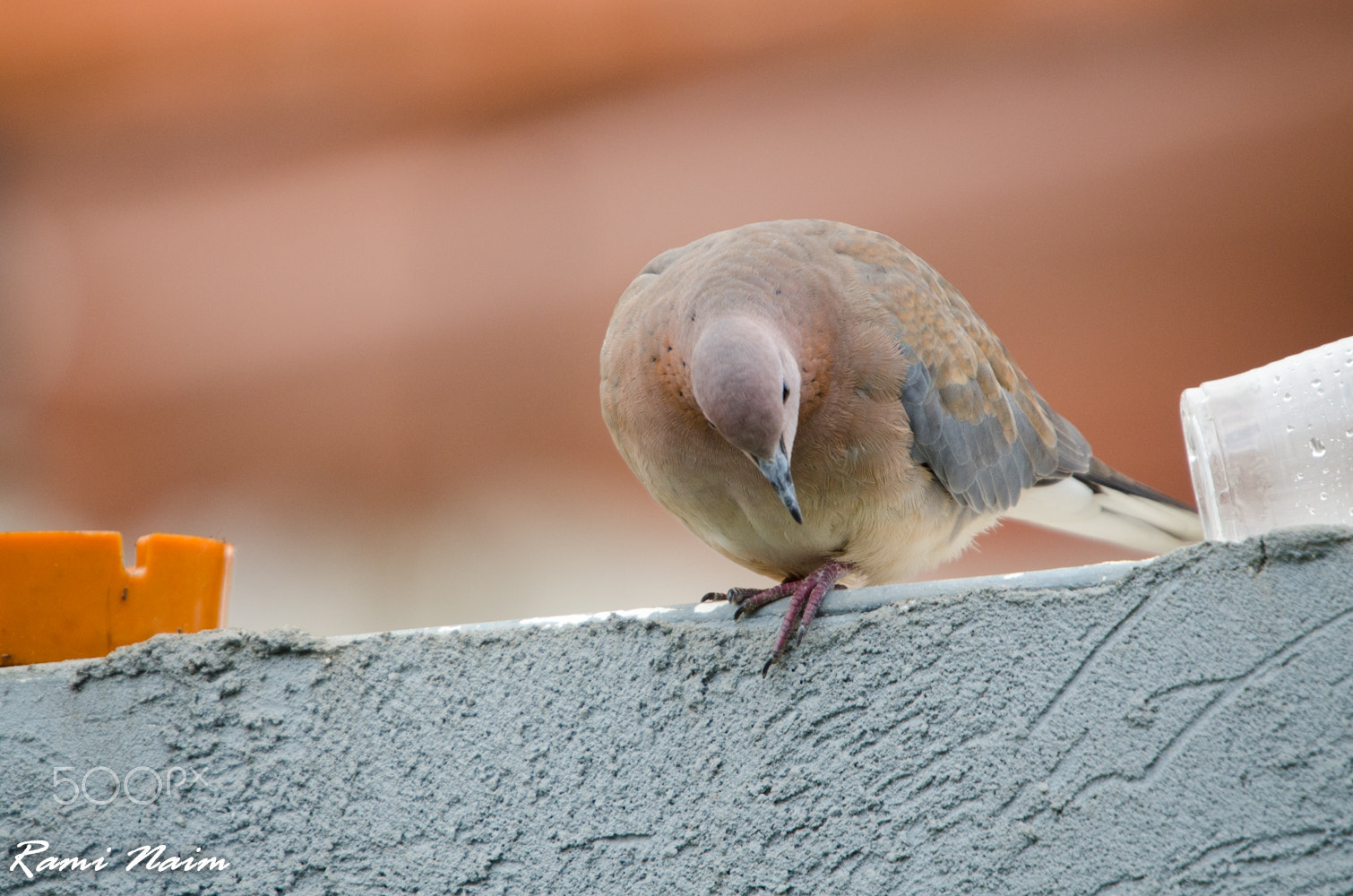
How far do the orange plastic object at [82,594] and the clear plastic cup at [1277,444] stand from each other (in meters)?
1.27

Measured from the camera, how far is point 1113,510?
1.89m

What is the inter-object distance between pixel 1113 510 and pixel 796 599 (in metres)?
1.01

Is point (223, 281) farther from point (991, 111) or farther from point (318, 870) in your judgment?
point (318, 870)

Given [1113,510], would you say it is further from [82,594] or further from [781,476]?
[82,594]

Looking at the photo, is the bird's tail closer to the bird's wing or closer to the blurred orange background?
the bird's wing

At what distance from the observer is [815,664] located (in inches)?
41.7

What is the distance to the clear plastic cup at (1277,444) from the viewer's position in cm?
105

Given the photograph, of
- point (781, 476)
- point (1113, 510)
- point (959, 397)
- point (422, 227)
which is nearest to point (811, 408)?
point (781, 476)

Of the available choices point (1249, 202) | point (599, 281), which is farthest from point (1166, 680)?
point (599, 281)

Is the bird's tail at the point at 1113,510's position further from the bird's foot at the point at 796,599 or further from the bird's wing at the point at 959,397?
the bird's foot at the point at 796,599

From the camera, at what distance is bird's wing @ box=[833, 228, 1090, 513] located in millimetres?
1525

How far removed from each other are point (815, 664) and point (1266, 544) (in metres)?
0.43

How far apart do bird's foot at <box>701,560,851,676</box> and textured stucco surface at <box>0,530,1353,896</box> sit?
20 mm
